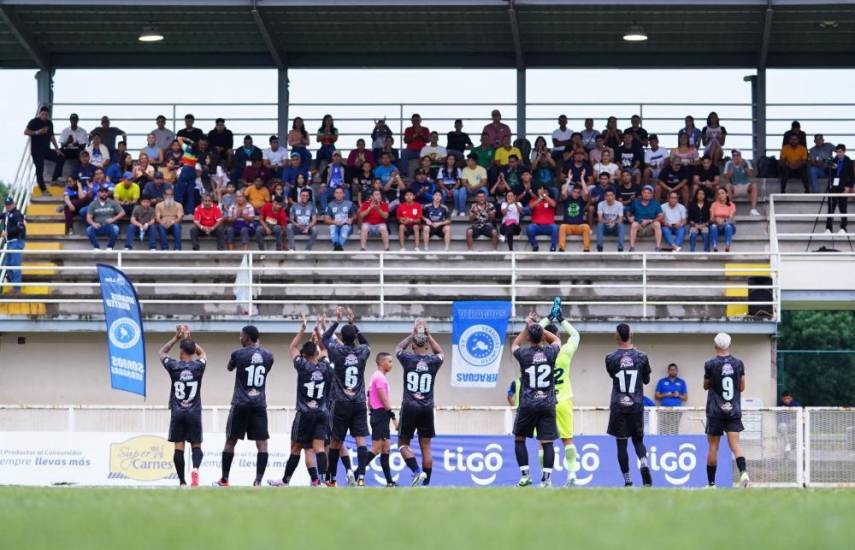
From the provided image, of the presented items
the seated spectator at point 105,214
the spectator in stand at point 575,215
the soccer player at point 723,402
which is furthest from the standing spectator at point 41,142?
the soccer player at point 723,402

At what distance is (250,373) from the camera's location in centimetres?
1942

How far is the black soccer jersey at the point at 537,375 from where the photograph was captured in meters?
18.7

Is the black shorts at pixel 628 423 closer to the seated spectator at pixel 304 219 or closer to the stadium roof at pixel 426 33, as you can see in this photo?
the seated spectator at pixel 304 219

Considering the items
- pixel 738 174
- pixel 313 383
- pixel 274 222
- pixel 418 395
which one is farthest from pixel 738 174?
pixel 313 383

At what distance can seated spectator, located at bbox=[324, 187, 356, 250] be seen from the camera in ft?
98.2

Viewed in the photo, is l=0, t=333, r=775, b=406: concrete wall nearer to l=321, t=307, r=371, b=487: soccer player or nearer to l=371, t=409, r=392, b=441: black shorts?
l=371, t=409, r=392, b=441: black shorts

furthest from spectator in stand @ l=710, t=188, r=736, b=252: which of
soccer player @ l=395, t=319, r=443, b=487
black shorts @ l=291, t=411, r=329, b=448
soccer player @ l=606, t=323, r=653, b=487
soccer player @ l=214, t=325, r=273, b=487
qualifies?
soccer player @ l=214, t=325, r=273, b=487

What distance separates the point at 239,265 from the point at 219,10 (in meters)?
4.83

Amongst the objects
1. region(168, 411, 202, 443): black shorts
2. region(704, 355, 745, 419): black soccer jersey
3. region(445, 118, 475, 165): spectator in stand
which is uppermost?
region(445, 118, 475, 165): spectator in stand

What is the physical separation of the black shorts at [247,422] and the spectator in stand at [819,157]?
15.5 m

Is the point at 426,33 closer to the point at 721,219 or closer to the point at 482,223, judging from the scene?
the point at 482,223

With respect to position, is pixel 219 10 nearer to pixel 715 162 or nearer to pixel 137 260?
pixel 137 260

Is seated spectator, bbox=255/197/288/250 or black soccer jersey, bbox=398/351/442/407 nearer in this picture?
black soccer jersey, bbox=398/351/442/407

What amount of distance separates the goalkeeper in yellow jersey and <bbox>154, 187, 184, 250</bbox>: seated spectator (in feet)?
34.5
